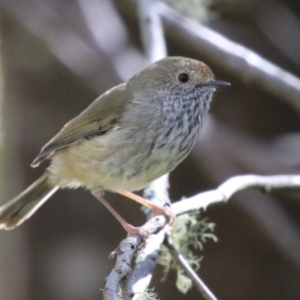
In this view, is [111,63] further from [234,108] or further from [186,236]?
[186,236]

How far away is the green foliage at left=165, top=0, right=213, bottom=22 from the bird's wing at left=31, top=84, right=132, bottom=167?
1.37 meters

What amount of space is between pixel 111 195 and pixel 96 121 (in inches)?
56.7

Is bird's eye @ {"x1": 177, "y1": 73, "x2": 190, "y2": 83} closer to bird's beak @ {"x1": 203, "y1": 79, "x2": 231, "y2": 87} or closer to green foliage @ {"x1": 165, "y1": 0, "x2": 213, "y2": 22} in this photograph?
bird's beak @ {"x1": 203, "y1": 79, "x2": 231, "y2": 87}

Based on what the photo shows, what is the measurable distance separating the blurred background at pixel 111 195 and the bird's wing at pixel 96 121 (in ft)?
3.77

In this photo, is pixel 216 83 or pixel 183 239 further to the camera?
pixel 183 239

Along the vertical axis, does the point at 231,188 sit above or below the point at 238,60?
below

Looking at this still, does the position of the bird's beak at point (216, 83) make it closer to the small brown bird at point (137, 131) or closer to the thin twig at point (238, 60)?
the small brown bird at point (137, 131)

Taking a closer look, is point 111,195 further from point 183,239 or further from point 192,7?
point 192,7

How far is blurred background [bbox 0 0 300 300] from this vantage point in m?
5.24

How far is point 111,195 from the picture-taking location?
5293 mm

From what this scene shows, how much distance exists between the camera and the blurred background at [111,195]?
5.24m

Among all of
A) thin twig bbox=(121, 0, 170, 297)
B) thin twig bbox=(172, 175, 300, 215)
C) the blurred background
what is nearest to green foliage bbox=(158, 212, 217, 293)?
thin twig bbox=(121, 0, 170, 297)

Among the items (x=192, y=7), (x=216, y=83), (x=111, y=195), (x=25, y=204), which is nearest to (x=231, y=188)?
(x=216, y=83)

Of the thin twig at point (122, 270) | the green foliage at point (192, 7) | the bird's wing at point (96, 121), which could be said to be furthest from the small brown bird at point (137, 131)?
the green foliage at point (192, 7)
